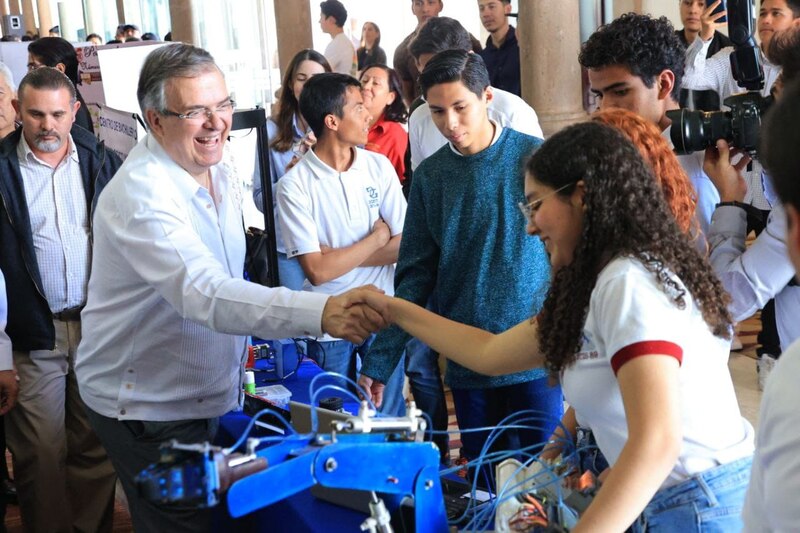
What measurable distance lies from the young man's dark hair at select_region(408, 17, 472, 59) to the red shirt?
467 millimetres

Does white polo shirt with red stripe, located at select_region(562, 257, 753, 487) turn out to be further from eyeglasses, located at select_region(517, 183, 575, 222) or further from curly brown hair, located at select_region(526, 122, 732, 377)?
eyeglasses, located at select_region(517, 183, 575, 222)

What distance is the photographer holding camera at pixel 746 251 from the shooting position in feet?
7.59

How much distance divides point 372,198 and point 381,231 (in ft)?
0.45

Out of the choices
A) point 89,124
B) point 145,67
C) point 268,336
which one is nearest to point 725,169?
point 268,336

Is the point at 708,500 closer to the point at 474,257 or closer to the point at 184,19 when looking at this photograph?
the point at 474,257

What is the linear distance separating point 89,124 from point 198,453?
4.03 meters

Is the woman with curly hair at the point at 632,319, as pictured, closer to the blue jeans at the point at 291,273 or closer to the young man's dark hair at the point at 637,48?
the young man's dark hair at the point at 637,48

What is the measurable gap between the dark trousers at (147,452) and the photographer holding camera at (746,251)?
131 centimetres

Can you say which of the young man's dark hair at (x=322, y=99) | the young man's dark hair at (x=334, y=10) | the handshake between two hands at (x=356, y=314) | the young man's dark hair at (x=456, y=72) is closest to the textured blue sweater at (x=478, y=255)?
the young man's dark hair at (x=456, y=72)

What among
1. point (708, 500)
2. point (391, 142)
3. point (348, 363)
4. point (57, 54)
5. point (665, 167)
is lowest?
point (348, 363)

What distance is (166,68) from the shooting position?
2.39 meters

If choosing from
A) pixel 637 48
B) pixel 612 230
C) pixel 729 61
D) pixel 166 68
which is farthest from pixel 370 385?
pixel 729 61

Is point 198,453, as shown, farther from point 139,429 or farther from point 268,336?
point 139,429

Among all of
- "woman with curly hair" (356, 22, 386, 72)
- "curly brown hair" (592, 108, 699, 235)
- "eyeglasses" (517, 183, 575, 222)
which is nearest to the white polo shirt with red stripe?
"eyeglasses" (517, 183, 575, 222)
